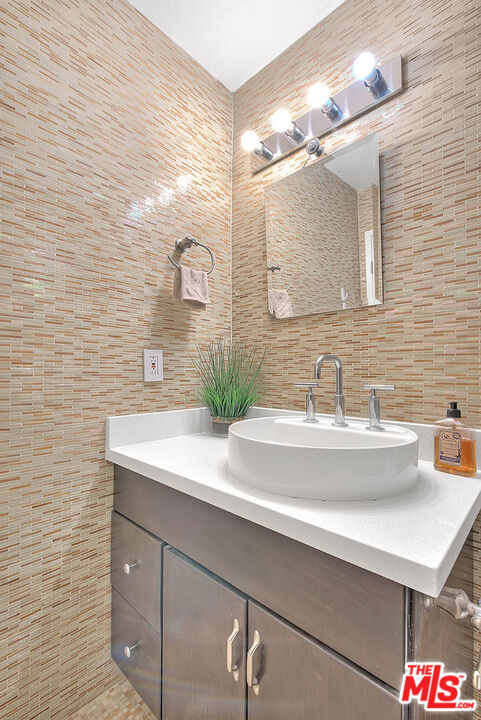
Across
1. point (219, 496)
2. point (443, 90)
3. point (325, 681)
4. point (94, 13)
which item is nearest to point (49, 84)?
point (94, 13)

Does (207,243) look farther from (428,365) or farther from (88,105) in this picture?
(428,365)

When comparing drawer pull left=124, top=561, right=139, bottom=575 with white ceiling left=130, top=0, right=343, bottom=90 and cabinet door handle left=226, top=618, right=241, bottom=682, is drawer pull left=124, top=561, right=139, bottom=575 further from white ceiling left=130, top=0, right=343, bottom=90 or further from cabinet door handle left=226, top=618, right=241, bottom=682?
white ceiling left=130, top=0, right=343, bottom=90

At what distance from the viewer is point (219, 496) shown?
77 centimetres

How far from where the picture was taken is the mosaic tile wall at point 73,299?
1.00m

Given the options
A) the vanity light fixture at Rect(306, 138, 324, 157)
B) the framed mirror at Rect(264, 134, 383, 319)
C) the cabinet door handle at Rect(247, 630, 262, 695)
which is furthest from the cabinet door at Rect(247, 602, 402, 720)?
the vanity light fixture at Rect(306, 138, 324, 157)

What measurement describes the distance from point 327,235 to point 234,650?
128 centimetres

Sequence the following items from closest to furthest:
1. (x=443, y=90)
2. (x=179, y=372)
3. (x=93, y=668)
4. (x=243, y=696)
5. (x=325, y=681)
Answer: (x=325, y=681), (x=243, y=696), (x=443, y=90), (x=93, y=668), (x=179, y=372)

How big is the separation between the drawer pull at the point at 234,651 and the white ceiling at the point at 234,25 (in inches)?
80.1

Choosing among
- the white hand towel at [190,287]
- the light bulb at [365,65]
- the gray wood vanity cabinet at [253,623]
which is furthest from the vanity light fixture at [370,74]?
the gray wood vanity cabinet at [253,623]

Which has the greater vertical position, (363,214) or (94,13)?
(94,13)

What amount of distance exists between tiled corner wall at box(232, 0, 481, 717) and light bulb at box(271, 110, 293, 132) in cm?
7

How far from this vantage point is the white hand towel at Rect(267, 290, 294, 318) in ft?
4.61

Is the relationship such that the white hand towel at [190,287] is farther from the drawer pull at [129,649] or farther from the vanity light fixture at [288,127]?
the drawer pull at [129,649]

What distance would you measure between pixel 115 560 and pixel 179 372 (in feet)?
2.35
